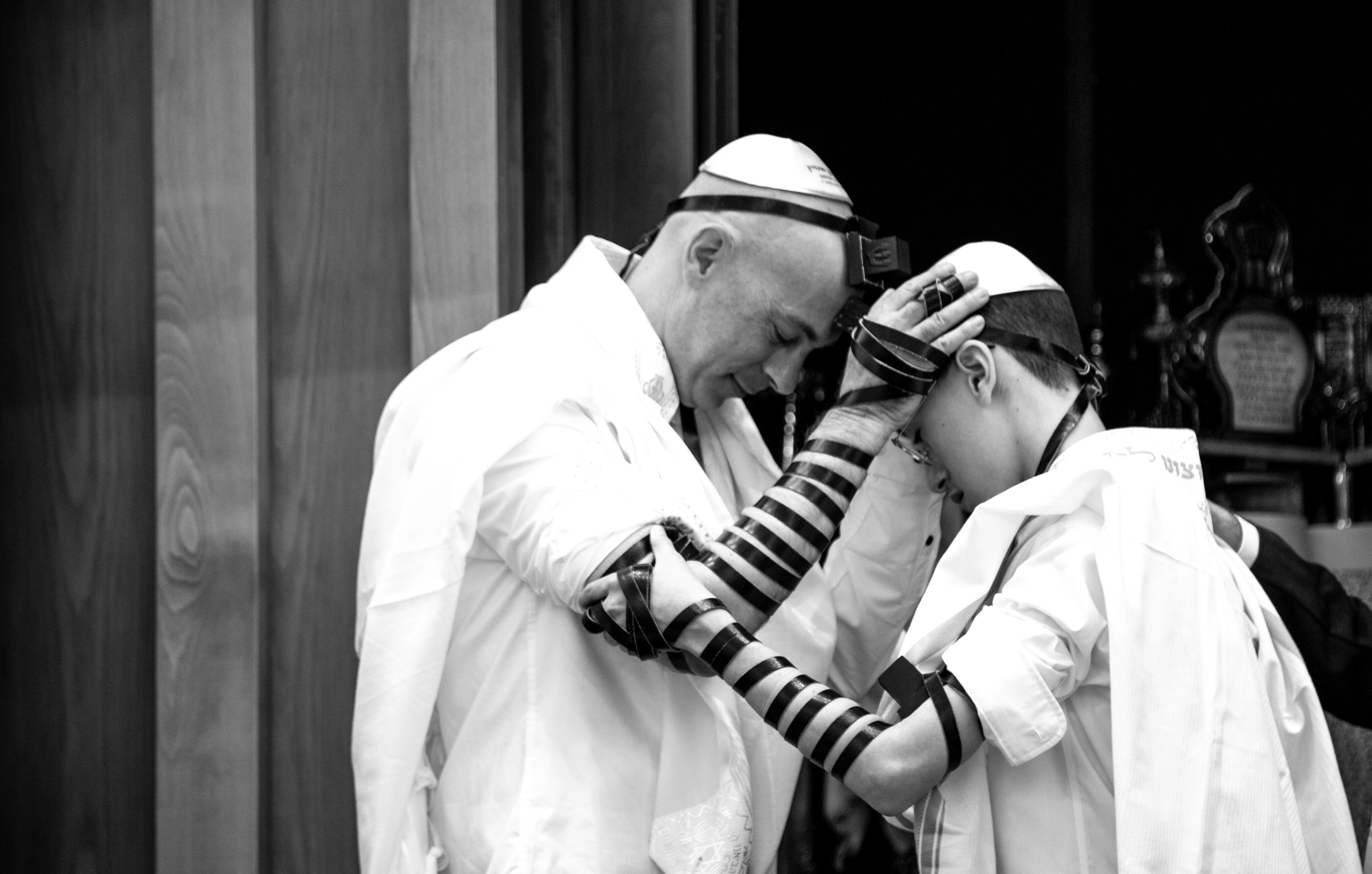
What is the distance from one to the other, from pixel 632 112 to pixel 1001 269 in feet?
3.18

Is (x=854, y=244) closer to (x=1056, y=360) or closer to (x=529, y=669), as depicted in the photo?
(x=1056, y=360)

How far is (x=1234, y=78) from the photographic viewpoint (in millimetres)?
3914

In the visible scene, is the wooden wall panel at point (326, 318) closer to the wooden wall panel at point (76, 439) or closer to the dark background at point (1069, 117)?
the wooden wall panel at point (76, 439)

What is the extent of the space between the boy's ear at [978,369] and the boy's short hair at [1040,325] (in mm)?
30

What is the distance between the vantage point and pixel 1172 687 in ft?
5.64

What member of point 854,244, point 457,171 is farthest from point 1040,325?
point 457,171

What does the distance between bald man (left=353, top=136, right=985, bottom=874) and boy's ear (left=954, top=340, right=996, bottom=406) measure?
0.02 metres

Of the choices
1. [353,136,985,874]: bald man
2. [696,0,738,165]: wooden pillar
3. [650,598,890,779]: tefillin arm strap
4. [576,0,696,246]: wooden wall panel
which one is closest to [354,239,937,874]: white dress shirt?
[353,136,985,874]: bald man

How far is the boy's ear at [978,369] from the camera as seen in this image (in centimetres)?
203

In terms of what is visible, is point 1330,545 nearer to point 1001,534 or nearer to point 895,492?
point 895,492

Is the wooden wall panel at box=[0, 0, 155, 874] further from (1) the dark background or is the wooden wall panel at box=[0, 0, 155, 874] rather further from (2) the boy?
(1) the dark background

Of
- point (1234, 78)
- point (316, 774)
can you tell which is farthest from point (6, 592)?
point (1234, 78)

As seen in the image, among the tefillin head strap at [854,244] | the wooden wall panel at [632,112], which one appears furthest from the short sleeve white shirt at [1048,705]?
the wooden wall panel at [632,112]

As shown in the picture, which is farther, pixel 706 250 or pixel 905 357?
pixel 706 250
